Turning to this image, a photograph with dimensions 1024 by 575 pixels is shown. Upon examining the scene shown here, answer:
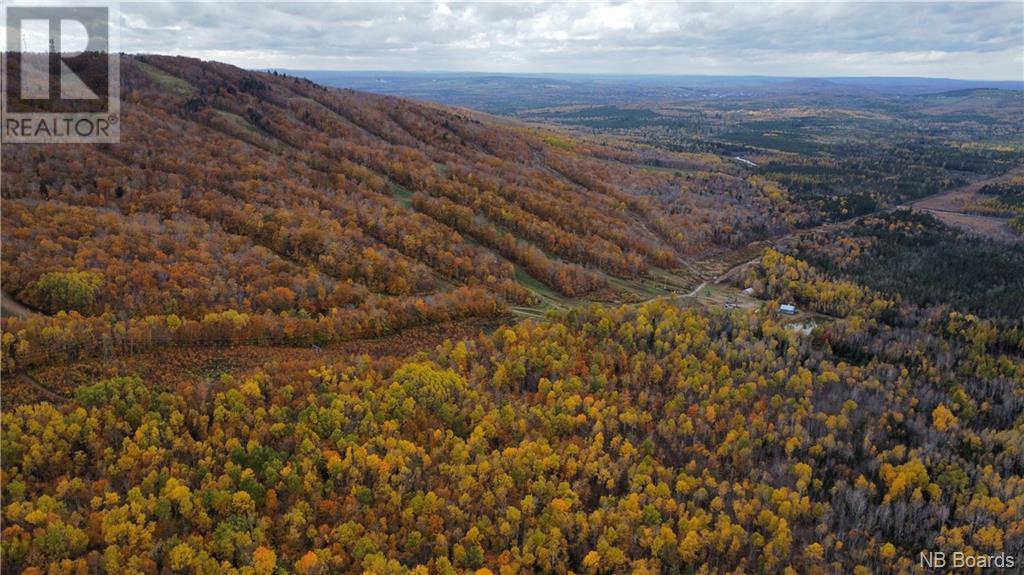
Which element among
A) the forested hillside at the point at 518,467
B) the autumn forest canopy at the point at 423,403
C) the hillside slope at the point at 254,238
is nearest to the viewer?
the forested hillside at the point at 518,467

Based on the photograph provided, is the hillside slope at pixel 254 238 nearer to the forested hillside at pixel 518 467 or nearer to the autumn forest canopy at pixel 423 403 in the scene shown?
the autumn forest canopy at pixel 423 403

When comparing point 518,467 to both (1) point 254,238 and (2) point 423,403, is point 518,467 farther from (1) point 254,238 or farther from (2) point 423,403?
(1) point 254,238

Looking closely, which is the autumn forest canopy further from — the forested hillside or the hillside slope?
the hillside slope

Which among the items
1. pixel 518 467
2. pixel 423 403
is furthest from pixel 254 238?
pixel 518 467

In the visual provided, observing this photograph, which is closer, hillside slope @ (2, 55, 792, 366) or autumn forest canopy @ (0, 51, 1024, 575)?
autumn forest canopy @ (0, 51, 1024, 575)

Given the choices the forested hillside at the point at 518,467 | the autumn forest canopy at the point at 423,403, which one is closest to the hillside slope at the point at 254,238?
the autumn forest canopy at the point at 423,403

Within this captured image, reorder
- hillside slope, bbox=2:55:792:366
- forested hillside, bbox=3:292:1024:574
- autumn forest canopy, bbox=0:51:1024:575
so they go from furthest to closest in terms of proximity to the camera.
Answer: hillside slope, bbox=2:55:792:366
autumn forest canopy, bbox=0:51:1024:575
forested hillside, bbox=3:292:1024:574

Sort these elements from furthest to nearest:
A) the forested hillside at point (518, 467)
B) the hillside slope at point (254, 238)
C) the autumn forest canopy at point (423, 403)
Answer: the hillside slope at point (254, 238), the autumn forest canopy at point (423, 403), the forested hillside at point (518, 467)

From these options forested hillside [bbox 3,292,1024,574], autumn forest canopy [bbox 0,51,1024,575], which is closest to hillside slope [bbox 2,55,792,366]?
autumn forest canopy [bbox 0,51,1024,575]

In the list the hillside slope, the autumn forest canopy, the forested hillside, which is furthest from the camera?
the hillside slope
